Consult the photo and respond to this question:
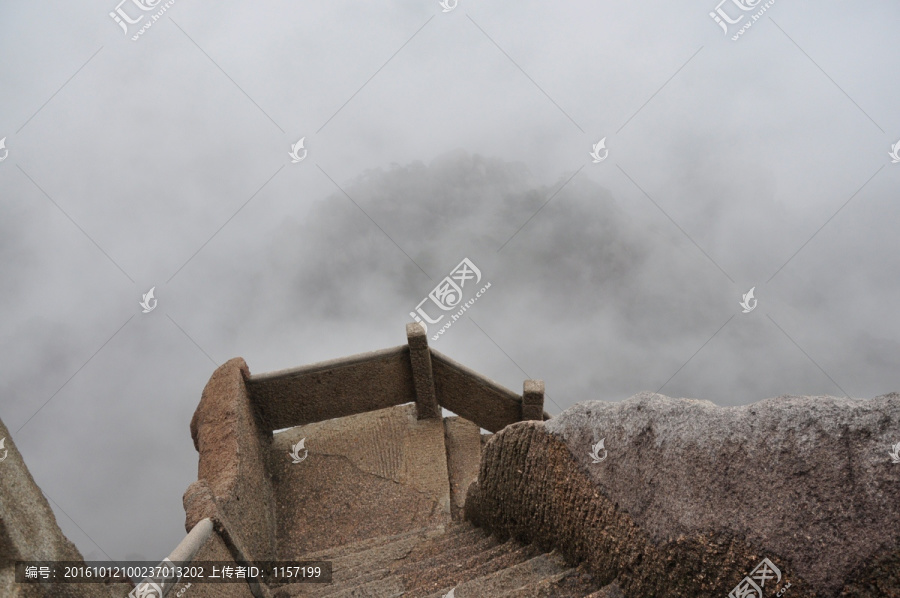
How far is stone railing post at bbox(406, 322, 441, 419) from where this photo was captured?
24.2 ft

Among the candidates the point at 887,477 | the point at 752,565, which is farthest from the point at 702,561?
the point at 887,477

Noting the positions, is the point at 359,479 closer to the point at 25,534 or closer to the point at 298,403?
the point at 298,403

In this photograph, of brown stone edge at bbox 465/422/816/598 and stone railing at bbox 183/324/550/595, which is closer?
brown stone edge at bbox 465/422/816/598

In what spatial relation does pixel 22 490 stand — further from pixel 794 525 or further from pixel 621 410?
pixel 794 525

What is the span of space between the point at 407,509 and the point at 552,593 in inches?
160

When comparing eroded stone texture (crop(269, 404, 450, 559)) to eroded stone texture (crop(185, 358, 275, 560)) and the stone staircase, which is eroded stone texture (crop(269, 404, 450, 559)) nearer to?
eroded stone texture (crop(185, 358, 275, 560))

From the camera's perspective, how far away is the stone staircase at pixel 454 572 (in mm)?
3408

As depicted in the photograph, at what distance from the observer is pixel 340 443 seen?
782 cm

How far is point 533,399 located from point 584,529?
4.39 m
